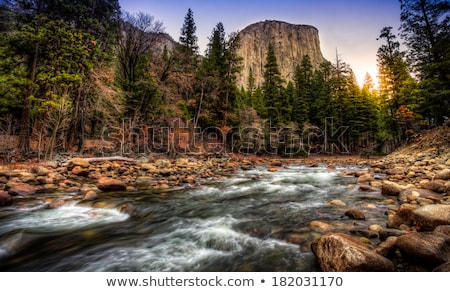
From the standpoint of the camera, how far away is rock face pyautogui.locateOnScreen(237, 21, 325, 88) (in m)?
117

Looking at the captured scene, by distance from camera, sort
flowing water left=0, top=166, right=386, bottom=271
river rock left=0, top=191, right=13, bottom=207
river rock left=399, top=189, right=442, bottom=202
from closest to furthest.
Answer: flowing water left=0, top=166, right=386, bottom=271
river rock left=399, top=189, right=442, bottom=202
river rock left=0, top=191, right=13, bottom=207

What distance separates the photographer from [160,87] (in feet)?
60.4

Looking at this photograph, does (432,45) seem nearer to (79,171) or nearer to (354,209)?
(354,209)

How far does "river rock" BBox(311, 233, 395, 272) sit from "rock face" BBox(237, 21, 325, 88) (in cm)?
11537

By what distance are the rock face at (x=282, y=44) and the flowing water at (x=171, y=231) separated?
112653mm

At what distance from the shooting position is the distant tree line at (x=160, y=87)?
12.8 meters

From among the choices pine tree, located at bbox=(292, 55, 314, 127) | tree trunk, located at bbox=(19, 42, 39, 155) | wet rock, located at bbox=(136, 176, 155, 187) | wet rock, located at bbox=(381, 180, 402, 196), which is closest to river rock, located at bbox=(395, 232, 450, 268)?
wet rock, located at bbox=(381, 180, 402, 196)

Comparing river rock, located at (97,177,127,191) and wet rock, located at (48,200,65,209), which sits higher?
river rock, located at (97,177,127,191)

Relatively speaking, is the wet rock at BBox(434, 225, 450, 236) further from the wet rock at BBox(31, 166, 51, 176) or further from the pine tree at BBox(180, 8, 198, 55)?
the pine tree at BBox(180, 8, 198, 55)

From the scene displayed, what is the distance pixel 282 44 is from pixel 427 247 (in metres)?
141

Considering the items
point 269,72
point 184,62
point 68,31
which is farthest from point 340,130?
point 68,31

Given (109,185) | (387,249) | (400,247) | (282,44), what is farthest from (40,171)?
(282,44)

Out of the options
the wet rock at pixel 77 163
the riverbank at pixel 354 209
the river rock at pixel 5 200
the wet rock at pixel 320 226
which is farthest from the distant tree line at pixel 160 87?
the wet rock at pixel 320 226
